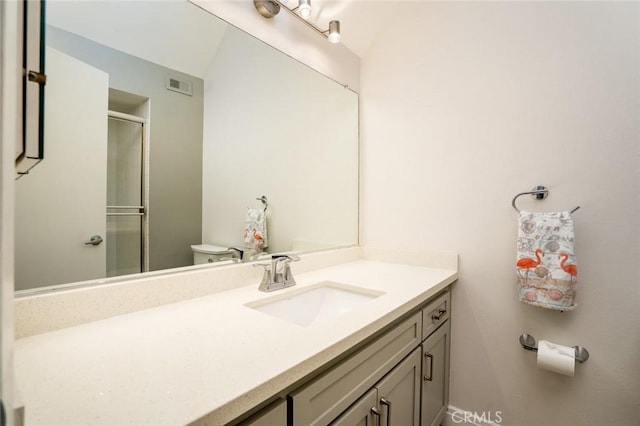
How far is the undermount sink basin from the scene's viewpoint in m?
1.11

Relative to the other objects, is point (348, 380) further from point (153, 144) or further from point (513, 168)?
point (513, 168)

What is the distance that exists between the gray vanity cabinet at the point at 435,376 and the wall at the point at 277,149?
0.73 metres

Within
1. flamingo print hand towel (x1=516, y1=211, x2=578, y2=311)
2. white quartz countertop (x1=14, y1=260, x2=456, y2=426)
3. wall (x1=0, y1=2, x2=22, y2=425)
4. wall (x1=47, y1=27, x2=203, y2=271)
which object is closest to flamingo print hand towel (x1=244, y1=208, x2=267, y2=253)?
wall (x1=47, y1=27, x2=203, y2=271)

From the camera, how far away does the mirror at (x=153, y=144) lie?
2.54ft

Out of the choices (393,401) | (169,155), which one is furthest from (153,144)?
(393,401)

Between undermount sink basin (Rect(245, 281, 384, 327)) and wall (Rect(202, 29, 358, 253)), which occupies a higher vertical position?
wall (Rect(202, 29, 358, 253))

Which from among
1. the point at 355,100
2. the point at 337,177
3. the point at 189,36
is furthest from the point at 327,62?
the point at 189,36

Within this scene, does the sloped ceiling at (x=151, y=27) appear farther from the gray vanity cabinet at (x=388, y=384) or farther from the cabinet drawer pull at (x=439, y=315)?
the cabinet drawer pull at (x=439, y=315)

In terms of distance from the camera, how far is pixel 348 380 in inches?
29.7

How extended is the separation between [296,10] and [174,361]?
1508mm

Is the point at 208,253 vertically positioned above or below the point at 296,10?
below

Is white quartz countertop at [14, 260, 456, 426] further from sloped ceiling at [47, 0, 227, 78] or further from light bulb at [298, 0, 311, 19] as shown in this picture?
light bulb at [298, 0, 311, 19]

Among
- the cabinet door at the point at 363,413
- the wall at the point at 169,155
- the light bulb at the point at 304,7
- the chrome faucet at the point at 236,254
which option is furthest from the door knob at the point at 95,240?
the light bulb at the point at 304,7

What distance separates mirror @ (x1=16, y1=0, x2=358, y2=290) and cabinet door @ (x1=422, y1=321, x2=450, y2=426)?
77 centimetres
